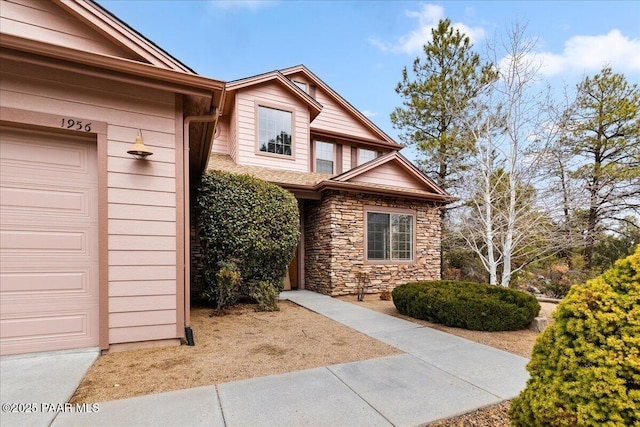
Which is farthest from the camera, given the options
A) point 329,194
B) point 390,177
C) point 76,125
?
point 390,177

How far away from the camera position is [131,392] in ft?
8.77

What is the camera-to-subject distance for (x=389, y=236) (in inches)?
370

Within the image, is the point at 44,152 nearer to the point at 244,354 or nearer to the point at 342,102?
the point at 244,354

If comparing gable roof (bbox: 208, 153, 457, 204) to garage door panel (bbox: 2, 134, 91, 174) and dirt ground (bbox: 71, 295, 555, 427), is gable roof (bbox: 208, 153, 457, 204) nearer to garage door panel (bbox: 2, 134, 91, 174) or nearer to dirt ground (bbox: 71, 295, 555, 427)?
dirt ground (bbox: 71, 295, 555, 427)

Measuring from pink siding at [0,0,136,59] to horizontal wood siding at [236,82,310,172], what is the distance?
18.2 feet

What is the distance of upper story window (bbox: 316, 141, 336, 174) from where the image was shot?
36.9 feet

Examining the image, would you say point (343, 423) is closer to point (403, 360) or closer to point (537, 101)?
point (403, 360)

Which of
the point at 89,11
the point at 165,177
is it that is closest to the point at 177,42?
the point at 89,11

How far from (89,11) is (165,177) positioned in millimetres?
2167

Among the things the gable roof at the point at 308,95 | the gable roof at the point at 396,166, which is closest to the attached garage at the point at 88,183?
the gable roof at the point at 396,166

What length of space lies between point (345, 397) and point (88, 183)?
3823 mm

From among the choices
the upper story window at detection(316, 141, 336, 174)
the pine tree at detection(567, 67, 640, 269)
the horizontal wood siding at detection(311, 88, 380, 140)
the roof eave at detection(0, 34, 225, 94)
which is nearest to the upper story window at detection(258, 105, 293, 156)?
the upper story window at detection(316, 141, 336, 174)

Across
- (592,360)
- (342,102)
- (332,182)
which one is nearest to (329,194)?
(332,182)

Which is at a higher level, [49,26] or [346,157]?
[49,26]
